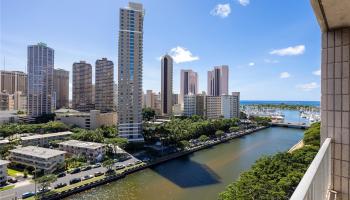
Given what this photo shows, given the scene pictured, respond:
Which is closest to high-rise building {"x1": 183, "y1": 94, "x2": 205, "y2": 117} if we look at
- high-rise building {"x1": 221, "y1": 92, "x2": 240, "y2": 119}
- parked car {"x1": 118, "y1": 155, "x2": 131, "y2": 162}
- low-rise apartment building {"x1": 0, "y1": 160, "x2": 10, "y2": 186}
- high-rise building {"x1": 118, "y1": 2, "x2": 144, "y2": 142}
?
high-rise building {"x1": 221, "y1": 92, "x2": 240, "y2": 119}

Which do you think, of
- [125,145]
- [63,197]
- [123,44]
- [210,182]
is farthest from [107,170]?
[123,44]

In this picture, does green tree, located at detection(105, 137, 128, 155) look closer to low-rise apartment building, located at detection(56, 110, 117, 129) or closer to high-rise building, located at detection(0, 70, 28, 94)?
low-rise apartment building, located at detection(56, 110, 117, 129)

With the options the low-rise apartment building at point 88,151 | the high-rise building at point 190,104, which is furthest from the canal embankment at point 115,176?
the high-rise building at point 190,104

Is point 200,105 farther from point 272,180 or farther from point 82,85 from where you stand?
point 272,180

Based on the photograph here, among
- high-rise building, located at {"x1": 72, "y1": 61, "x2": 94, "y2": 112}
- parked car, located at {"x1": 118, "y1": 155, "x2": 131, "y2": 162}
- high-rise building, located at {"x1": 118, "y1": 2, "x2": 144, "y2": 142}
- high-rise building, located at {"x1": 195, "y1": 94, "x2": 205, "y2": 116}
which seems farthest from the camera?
high-rise building, located at {"x1": 72, "y1": 61, "x2": 94, "y2": 112}

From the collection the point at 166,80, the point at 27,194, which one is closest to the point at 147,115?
the point at 166,80

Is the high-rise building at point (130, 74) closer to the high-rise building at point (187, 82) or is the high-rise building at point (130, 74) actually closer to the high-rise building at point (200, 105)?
the high-rise building at point (200, 105)
